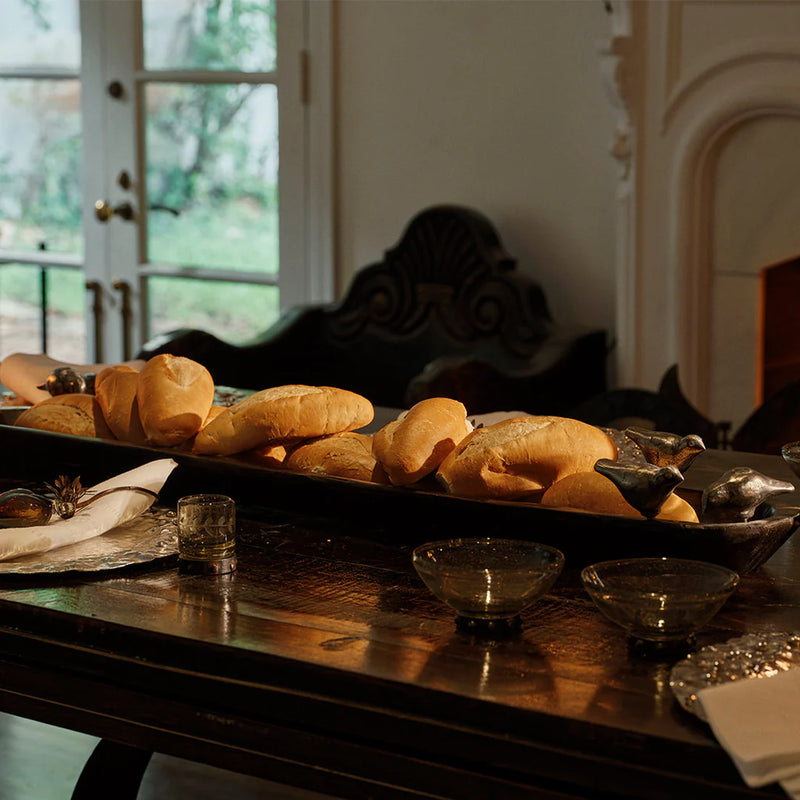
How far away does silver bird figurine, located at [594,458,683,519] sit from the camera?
3.68 feet

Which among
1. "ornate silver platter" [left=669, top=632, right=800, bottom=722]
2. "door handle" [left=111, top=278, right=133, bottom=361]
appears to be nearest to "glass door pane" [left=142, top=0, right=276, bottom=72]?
"door handle" [left=111, top=278, right=133, bottom=361]

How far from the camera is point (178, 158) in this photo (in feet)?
14.2

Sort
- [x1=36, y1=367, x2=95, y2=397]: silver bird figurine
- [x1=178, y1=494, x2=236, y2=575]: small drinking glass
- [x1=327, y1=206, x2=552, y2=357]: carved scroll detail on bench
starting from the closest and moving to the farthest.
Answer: [x1=178, y1=494, x2=236, y2=575]: small drinking glass < [x1=36, y1=367, x2=95, y2=397]: silver bird figurine < [x1=327, y1=206, x2=552, y2=357]: carved scroll detail on bench

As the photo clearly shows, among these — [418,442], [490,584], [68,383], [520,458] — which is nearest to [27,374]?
[68,383]

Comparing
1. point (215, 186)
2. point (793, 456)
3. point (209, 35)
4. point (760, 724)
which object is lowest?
point (760, 724)

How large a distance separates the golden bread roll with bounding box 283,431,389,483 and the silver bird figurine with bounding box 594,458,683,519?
29cm

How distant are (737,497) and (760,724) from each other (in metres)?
0.34

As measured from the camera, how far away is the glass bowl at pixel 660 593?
3.29 ft

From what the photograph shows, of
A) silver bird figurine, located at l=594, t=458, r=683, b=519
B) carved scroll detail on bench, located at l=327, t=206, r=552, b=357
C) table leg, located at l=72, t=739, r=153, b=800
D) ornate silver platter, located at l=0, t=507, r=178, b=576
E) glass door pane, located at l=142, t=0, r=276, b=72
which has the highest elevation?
glass door pane, located at l=142, t=0, r=276, b=72

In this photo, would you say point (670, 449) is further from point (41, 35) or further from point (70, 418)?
point (41, 35)

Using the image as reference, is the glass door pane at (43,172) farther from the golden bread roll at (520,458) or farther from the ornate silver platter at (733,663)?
the ornate silver platter at (733,663)

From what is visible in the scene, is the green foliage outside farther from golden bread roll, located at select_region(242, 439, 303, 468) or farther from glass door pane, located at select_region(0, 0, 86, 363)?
golden bread roll, located at select_region(242, 439, 303, 468)

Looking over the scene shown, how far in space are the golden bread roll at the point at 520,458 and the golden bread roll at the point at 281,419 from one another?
0.67 feet

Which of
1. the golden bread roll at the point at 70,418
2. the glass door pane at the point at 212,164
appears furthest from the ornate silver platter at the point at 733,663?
the glass door pane at the point at 212,164
